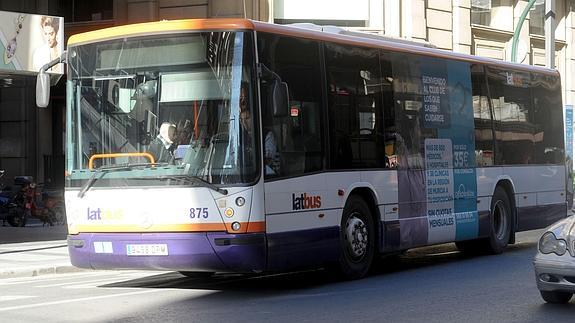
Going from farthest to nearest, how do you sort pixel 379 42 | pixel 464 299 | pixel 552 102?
A: 1. pixel 552 102
2. pixel 379 42
3. pixel 464 299

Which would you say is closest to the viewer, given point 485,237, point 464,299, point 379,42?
point 464,299

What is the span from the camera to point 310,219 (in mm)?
11016

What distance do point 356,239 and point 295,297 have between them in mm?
1825

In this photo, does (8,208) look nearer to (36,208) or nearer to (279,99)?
(36,208)

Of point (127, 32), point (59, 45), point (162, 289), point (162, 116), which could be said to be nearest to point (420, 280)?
point (162, 289)

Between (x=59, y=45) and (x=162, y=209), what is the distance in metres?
9.36

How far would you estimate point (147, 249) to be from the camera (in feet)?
33.8

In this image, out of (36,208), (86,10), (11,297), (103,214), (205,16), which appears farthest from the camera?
(86,10)

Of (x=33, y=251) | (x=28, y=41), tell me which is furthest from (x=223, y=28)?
(x=28, y=41)

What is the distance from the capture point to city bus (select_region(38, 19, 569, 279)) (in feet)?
33.0

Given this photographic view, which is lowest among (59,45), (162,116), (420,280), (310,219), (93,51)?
(420,280)

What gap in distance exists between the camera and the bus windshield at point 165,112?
10047 millimetres

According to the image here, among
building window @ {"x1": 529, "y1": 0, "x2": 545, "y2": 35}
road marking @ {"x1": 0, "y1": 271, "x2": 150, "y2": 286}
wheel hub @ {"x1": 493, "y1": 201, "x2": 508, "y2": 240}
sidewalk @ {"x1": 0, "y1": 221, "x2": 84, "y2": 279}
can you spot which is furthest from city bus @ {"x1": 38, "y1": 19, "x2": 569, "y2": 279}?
building window @ {"x1": 529, "y1": 0, "x2": 545, "y2": 35}

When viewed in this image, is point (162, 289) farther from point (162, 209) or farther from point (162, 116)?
point (162, 116)
